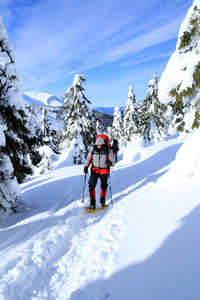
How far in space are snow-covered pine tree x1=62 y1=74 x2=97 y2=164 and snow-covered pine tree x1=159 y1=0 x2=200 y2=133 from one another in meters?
10.3

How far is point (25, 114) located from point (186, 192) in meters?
6.02

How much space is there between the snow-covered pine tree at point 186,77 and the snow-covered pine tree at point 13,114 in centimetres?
713

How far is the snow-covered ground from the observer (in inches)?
94.1

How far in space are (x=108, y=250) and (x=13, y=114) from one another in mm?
4993

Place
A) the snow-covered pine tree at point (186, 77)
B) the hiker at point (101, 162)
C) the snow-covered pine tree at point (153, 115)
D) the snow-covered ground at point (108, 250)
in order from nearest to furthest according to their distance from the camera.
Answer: the snow-covered ground at point (108, 250) → the hiker at point (101, 162) → the snow-covered pine tree at point (186, 77) → the snow-covered pine tree at point (153, 115)

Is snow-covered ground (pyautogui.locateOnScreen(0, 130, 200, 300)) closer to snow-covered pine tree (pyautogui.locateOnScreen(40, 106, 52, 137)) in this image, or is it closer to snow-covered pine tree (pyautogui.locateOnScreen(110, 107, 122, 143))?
snow-covered pine tree (pyautogui.locateOnScreen(40, 106, 52, 137))

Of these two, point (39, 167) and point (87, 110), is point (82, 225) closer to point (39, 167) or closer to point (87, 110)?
point (87, 110)

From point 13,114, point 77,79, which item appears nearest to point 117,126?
point 77,79

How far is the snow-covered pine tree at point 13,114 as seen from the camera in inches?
213

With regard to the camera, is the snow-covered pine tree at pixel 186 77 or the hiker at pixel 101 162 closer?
the hiker at pixel 101 162

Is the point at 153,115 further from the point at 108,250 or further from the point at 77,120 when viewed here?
the point at 108,250

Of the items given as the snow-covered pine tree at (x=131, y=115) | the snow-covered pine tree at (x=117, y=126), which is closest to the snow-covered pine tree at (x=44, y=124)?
the snow-covered pine tree at (x=131, y=115)

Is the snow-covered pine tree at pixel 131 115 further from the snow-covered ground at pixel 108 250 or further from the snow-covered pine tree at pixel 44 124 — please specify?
the snow-covered ground at pixel 108 250

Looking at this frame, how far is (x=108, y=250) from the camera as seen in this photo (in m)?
3.37
